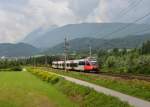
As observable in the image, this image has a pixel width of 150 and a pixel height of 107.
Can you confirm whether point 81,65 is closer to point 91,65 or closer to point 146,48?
point 91,65

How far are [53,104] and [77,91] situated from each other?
5.21 meters

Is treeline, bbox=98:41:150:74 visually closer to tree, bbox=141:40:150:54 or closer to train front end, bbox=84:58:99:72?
tree, bbox=141:40:150:54

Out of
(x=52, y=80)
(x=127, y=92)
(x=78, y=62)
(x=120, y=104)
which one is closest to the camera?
(x=120, y=104)

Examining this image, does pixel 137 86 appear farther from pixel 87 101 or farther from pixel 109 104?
pixel 109 104

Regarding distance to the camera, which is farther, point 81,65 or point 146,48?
point 146,48

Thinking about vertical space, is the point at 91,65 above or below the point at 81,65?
below

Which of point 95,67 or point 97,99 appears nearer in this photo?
point 97,99

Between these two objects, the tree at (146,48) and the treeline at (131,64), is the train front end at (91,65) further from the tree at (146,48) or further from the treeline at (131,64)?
the tree at (146,48)

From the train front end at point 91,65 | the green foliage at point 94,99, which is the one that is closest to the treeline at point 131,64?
the train front end at point 91,65

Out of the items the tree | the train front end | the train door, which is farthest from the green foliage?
the tree

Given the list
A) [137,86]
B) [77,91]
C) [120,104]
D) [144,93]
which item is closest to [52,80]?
[77,91]

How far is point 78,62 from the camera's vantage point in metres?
81.6

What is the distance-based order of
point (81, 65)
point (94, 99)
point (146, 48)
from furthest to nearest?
point (146, 48)
point (81, 65)
point (94, 99)

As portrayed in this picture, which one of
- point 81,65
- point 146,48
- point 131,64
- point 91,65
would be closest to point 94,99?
point 91,65
